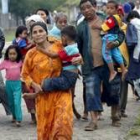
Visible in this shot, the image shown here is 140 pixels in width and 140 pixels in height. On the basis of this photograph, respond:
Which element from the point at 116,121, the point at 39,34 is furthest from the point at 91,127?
the point at 39,34

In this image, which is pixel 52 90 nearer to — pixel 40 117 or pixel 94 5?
pixel 40 117

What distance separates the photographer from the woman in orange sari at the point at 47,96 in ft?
20.1

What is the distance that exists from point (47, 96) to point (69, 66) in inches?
15.9

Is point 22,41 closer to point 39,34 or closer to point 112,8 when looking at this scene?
point 112,8

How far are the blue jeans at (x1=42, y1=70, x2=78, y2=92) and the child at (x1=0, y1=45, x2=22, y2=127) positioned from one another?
9.79ft

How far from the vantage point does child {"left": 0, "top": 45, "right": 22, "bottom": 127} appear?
909 cm

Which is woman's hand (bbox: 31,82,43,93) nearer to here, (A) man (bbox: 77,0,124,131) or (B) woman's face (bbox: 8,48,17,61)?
(A) man (bbox: 77,0,124,131)

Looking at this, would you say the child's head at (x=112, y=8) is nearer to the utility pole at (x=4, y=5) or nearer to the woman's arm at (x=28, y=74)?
the woman's arm at (x=28, y=74)

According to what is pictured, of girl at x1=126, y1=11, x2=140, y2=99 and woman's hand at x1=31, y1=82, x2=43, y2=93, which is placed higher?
girl at x1=126, y1=11, x2=140, y2=99

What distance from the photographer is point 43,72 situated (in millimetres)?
6246

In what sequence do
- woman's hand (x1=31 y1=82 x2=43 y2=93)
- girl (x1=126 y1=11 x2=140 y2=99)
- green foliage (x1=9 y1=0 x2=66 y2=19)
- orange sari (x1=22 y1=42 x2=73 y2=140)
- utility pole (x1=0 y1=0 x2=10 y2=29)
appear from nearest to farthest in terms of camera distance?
orange sari (x1=22 y1=42 x2=73 y2=140) → woman's hand (x1=31 y1=82 x2=43 y2=93) → girl (x1=126 y1=11 x2=140 y2=99) → utility pole (x1=0 y1=0 x2=10 y2=29) → green foliage (x1=9 y1=0 x2=66 y2=19)

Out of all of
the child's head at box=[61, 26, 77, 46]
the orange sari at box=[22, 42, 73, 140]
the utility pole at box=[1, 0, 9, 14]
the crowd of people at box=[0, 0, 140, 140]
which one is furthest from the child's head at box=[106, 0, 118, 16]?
the utility pole at box=[1, 0, 9, 14]

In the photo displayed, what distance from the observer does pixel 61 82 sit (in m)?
6.13

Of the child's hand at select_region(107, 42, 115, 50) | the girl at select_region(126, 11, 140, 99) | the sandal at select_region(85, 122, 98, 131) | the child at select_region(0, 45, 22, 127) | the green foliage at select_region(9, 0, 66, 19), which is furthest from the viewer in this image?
the green foliage at select_region(9, 0, 66, 19)
